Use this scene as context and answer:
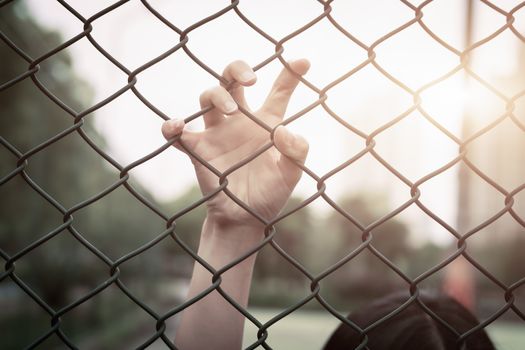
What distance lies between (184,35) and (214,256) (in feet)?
1.77

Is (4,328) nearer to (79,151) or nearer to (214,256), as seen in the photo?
(79,151)

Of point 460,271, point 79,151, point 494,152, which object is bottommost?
point 460,271

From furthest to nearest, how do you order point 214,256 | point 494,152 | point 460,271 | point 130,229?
point 494,152 → point 130,229 → point 460,271 → point 214,256

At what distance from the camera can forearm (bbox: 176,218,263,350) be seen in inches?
54.4

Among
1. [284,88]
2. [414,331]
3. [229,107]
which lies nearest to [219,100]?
[229,107]

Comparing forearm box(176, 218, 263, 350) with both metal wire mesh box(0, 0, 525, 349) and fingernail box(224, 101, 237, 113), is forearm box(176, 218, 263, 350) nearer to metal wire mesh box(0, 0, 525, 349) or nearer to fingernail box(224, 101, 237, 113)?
metal wire mesh box(0, 0, 525, 349)

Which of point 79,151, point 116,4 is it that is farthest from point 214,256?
point 79,151

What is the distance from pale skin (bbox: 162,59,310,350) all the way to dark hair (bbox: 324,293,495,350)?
42 centimetres

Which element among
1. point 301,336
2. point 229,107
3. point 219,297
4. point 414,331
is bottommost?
point 414,331

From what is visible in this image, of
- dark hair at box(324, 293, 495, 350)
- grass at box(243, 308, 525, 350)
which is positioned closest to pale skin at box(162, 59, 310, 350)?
dark hair at box(324, 293, 495, 350)

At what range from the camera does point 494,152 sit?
150ft

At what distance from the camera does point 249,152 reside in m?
1.33

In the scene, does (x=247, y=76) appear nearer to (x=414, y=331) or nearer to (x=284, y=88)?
(x=284, y=88)

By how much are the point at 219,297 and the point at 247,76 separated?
57 centimetres
